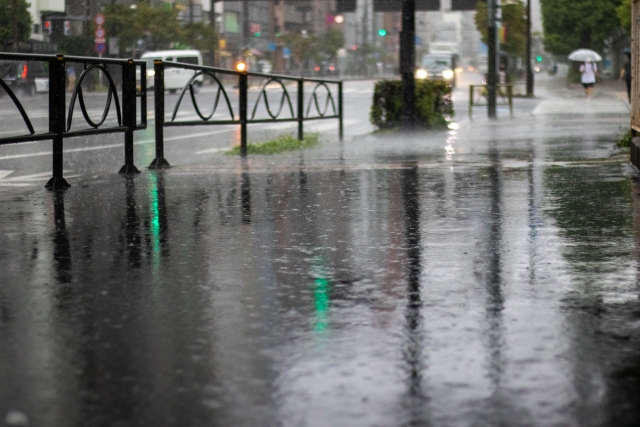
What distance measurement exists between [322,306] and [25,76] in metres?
8.83

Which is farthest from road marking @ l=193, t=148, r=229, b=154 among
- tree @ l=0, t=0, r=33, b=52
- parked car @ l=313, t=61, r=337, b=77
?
parked car @ l=313, t=61, r=337, b=77

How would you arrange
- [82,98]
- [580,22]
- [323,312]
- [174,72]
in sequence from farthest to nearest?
1. [580,22]
2. [174,72]
3. [82,98]
4. [323,312]

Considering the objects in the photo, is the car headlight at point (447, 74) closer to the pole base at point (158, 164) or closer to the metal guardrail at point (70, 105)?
the pole base at point (158, 164)

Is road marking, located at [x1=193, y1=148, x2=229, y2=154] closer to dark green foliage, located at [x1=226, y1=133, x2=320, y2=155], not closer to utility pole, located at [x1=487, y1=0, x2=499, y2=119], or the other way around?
dark green foliage, located at [x1=226, y1=133, x2=320, y2=155]

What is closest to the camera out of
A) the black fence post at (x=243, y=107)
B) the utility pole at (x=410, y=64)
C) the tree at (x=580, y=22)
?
the black fence post at (x=243, y=107)

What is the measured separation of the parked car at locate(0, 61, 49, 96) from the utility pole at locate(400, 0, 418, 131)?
892cm

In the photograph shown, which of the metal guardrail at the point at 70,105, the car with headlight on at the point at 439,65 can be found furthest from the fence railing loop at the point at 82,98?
the car with headlight on at the point at 439,65

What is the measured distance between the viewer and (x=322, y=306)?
477 centimetres

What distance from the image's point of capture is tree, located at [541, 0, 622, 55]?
78125mm

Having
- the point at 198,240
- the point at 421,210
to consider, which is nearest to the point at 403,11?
the point at 421,210

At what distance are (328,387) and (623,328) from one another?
1369 millimetres

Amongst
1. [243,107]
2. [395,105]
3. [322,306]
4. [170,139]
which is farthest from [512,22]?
[322,306]

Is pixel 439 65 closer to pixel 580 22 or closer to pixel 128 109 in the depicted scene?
pixel 580 22

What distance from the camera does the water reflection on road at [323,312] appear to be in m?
3.37
